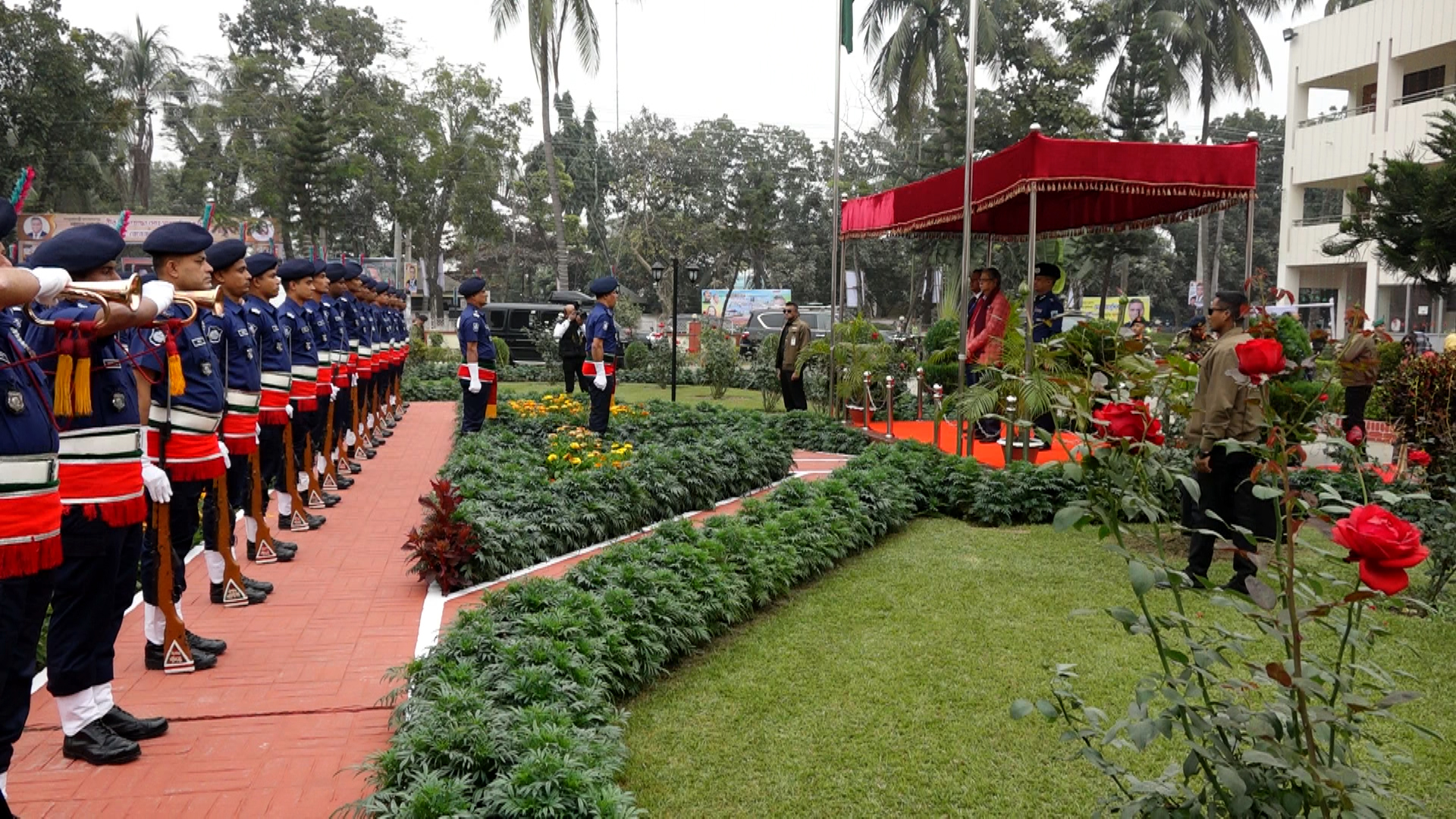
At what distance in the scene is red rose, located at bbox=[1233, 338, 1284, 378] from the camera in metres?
2.25

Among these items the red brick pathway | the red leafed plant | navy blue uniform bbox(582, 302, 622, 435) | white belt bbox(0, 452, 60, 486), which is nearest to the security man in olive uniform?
the red leafed plant

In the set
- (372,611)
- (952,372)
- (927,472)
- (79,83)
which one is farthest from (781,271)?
(372,611)

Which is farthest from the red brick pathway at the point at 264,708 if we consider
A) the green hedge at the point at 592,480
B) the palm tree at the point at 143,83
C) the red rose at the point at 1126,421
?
the palm tree at the point at 143,83

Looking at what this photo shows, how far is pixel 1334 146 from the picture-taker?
2656 cm

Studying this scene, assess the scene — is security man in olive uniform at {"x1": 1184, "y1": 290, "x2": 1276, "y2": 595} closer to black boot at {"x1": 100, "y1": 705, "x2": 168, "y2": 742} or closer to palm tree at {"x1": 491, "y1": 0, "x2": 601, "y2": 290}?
black boot at {"x1": 100, "y1": 705, "x2": 168, "y2": 742}

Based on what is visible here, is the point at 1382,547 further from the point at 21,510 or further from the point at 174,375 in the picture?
the point at 174,375

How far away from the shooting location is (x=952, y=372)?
15656 mm

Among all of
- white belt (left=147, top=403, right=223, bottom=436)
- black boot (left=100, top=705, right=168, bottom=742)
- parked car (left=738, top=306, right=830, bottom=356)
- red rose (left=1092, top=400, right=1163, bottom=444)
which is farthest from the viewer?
parked car (left=738, top=306, right=830, bottom=356)

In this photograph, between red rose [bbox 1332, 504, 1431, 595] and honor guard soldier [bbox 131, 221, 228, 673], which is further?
honor guard soldier [bbox 131, 221, 228, 673]

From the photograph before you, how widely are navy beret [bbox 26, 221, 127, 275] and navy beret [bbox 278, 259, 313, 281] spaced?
4.47 metres

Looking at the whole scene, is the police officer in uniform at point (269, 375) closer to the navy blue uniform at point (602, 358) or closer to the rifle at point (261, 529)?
the rifle at point (261, 529)

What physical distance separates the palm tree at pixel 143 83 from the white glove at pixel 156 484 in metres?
40.3

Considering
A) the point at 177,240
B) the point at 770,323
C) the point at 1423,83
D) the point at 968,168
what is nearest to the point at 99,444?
the point at 177,240

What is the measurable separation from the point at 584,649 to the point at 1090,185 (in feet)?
19.2
